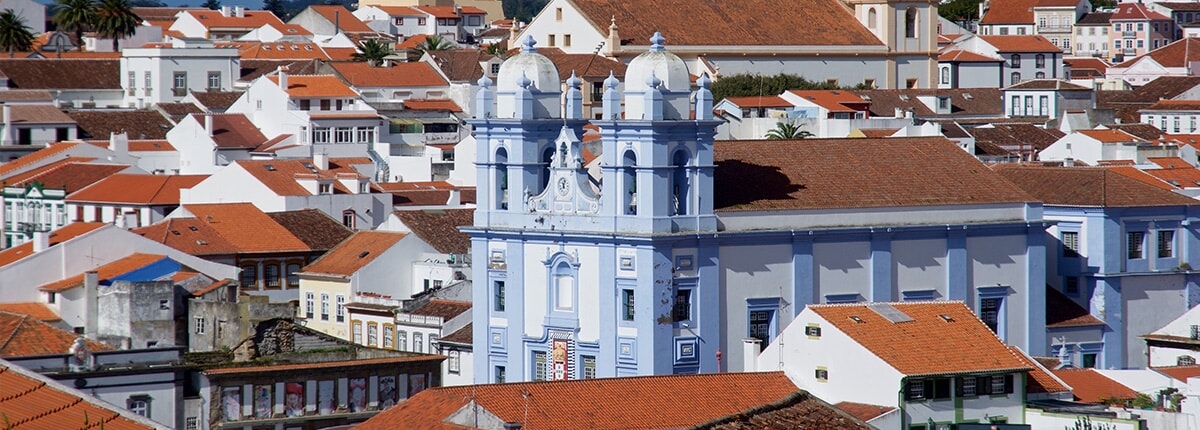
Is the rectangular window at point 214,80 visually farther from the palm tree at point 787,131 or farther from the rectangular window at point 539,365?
the rectangular window at point 539,365

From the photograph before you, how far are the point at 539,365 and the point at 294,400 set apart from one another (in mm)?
7211

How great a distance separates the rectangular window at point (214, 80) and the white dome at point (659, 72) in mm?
67750

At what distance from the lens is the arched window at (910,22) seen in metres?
135

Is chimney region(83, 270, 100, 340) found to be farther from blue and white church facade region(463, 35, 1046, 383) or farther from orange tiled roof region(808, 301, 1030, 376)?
orange tiled roof region(808, 301, 1030, 376)

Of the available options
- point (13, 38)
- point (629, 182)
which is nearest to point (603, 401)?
point (629, 182)

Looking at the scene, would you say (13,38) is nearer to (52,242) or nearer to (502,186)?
(52,242)

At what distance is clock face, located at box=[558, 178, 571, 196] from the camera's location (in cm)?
5724

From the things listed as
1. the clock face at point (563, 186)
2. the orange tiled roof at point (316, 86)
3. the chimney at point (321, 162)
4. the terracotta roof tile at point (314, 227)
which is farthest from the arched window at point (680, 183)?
the orange tiled roof at point (316, 86)

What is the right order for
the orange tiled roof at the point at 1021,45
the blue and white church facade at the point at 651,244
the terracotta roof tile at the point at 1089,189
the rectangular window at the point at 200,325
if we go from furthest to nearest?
the orange tiled roof at the point at 1021,45 < the terracotta roof tile at the point at 1089,189 < the rectangular window at the point at 200,325 < the blue and white church facade at the point at 651,244

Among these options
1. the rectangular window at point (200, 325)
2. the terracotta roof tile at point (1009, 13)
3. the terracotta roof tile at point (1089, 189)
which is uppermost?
the terracotta roof tile at point (1009, 13)

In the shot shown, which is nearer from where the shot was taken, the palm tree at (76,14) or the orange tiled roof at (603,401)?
the orange tiled roof at (603,401)

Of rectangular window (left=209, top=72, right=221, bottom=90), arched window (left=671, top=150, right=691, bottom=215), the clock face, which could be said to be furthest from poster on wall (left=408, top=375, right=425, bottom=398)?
rectangular window (left=209, top=72, right=221, bottom=90)

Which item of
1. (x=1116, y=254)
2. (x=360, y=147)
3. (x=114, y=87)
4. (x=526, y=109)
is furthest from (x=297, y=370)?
(x=114, y=87)

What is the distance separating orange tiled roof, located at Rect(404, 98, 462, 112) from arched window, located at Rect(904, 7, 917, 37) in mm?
27057
